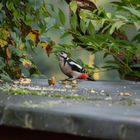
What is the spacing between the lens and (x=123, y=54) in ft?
9.92

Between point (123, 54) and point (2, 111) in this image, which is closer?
point (2, 111)

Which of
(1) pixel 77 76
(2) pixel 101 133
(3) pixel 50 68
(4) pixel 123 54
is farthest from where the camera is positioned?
(3) pixel 50 68

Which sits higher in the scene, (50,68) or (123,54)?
(123,54)

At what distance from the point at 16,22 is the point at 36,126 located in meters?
1.79

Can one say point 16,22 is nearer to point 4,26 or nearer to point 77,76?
A: point 4,26

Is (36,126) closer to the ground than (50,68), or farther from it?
farther from it

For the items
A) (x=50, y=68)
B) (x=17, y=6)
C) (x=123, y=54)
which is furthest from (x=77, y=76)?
(x=50, y=68)

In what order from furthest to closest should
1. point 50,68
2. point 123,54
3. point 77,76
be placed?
1. point 50,68
2. point 123,54
3. point 77,76

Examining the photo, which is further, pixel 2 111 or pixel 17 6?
pixel 17 6

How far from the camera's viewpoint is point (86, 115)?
706 mm

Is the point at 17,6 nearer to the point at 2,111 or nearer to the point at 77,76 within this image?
the point at 77,76

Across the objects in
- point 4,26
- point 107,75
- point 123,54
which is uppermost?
point 4,26

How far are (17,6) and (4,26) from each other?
13 cm

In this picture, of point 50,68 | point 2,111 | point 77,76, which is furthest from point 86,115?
point 50,68
